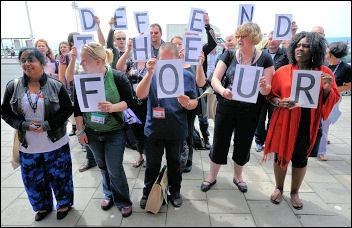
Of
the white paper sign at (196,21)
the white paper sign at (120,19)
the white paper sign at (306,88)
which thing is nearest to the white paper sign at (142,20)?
the white paper sign at (120,19)

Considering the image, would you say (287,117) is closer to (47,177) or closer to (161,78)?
(161,78)

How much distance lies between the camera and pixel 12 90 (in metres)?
2.17

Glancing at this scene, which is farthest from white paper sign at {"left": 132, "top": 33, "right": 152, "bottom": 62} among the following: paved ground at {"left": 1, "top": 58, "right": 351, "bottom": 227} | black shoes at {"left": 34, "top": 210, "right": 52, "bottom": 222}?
black shoes at {"left": 34, "top": 210, "right": 52, "bottom": 222}

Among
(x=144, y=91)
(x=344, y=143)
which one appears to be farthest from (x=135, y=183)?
(x=344, y=143)

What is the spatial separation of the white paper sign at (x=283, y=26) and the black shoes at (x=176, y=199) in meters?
2.87

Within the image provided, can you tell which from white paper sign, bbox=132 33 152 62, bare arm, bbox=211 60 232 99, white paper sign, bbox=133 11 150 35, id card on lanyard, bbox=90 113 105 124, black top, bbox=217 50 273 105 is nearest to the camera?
id card on lanyard, bbox=90 113 105 124

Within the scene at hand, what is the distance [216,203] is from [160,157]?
993 mm

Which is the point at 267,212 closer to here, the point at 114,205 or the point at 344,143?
the point at 114,205

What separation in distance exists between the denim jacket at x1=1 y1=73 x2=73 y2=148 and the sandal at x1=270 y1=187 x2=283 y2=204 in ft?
8.96

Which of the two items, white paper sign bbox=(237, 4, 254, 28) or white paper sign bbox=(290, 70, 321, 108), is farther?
white paper sign bbox=(237, 4, 254, 28)

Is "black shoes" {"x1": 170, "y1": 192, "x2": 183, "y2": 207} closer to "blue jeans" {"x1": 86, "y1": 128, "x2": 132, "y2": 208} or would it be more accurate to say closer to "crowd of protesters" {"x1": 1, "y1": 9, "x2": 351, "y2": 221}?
"crowd of protesters" {"x1": 1, "y1": 9, "x2": 351, "y2": 221}

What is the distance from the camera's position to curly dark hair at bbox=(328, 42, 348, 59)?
3.49 meters

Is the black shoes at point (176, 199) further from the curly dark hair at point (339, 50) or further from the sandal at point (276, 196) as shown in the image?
the curly dark hair at point (339, 50)

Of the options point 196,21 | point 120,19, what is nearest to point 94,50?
point 196,21
